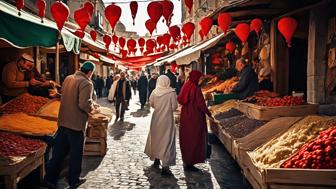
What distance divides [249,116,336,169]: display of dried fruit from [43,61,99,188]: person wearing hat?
2665 millimetres

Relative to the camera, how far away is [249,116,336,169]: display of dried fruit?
4.41 m

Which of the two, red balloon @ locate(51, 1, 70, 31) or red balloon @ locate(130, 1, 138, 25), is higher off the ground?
red balloon @ locate(130, 1, 138, 25)

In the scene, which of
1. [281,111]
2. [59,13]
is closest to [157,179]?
[281,111]

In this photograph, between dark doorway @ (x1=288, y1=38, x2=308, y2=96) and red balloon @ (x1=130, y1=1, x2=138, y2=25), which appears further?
dark doorway @ (x1=288, y1=38, x2=308, y2=96)

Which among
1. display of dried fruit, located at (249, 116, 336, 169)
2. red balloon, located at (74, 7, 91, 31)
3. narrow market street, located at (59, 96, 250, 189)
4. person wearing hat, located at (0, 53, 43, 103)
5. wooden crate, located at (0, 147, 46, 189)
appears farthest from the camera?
red balloon, located at (74, 7, 91, 31)

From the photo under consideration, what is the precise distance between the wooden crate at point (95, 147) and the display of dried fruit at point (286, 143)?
3.91 m

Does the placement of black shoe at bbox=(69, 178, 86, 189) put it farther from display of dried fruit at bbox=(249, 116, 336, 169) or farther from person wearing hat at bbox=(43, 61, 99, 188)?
display of dried fruit at bbox=(249, 116, 336, 169)

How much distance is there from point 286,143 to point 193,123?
2390mm

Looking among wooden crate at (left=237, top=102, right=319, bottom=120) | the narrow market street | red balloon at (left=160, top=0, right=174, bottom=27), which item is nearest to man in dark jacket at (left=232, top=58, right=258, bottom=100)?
the narrow market street

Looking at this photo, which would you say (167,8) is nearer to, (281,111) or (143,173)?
(281,111)

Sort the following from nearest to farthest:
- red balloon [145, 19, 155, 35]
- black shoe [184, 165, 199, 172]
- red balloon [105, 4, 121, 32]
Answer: black shoe [184, 165, 199, 172] → red balloon [105, 4, 121, 32] → red balloon [145, 19, 155, 35]

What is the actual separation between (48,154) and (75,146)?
1098 millimetres

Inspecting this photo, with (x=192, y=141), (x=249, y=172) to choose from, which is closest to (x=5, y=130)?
(x=192, y=141)

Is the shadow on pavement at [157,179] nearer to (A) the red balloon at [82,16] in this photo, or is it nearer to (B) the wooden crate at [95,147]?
(B) the wooden crate at [95,147]
